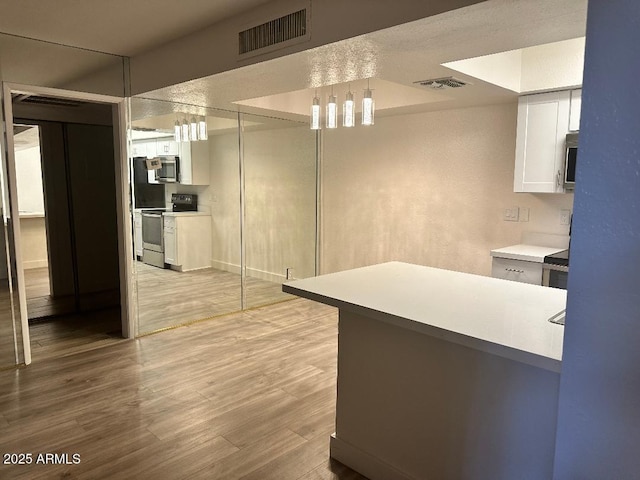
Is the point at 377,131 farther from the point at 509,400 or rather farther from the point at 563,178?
the point at 509,400

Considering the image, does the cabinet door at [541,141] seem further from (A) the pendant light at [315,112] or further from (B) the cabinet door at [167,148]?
(B) the cabinet door at [167,148]

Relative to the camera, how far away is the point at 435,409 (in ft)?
6.35

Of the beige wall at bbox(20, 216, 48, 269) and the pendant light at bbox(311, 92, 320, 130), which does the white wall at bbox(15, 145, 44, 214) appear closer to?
the beige wall at bbox(20, 216, 48, 269)

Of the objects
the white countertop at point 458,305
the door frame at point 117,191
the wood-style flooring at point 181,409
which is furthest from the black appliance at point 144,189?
the white countertop at point 458,305

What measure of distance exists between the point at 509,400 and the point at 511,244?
2662mm

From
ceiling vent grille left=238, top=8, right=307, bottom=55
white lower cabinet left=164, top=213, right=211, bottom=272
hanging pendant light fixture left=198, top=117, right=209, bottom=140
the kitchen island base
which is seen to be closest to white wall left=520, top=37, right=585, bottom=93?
ceiling vent grille left=238, top=8, right=307, bottom=55

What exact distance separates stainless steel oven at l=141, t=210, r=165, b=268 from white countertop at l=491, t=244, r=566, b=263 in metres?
3.35

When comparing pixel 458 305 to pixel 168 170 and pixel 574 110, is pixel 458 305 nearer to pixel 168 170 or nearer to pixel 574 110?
pixel 574 110

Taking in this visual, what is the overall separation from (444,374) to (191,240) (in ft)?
14.2

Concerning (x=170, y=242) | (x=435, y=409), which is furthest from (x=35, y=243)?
(x=435, y=409)

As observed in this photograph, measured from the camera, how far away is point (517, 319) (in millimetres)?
1723

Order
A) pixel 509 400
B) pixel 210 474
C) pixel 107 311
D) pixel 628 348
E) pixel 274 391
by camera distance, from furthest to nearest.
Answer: pixel 107 311, pixel 274 391, pixel 210 474, pixel 509 400, pixel 628 348

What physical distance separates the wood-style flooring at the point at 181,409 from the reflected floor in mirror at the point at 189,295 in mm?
376

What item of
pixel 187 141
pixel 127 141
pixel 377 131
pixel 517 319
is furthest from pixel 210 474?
pixel 377 131
